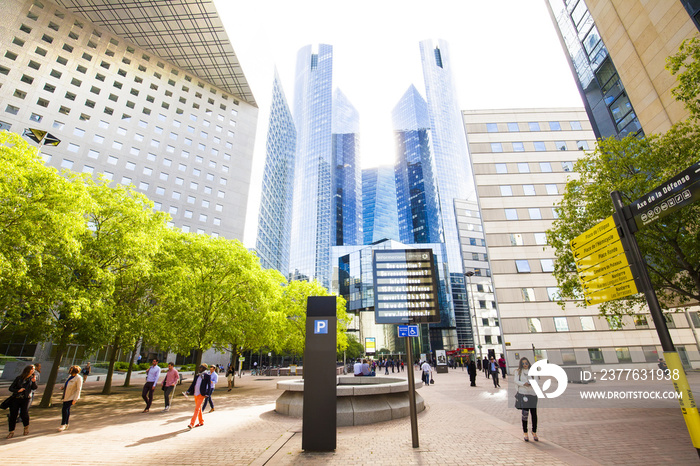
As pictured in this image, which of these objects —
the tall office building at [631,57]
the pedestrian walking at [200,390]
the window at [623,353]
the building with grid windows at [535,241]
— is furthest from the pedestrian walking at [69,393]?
the window at [623,353]

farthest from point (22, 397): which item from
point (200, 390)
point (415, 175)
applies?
point (415, 175)

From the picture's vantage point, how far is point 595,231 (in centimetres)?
635

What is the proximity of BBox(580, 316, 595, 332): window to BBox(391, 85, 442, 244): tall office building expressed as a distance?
88.0 meters

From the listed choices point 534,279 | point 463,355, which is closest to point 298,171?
point 463,355

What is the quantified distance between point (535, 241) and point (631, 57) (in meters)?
23.5

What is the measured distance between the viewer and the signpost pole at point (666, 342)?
435 centimetres

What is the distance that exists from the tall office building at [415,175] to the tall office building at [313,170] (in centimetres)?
3504

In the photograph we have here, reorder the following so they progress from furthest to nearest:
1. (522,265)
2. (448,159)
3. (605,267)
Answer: (448,159)
(522,265)
(605,267)

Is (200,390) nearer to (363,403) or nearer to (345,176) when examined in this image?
(363,403)

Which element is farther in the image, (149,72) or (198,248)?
(149,72)

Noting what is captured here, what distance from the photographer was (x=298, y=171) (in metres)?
154

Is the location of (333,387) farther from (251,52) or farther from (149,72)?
(251,52)

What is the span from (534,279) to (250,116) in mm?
63092

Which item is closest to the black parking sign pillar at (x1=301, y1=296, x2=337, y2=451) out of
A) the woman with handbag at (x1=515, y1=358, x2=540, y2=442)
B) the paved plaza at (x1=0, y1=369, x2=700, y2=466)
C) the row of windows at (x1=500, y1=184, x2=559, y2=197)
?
the paved plaza at (x1=0, y1=369, x2=700, y2=466)
